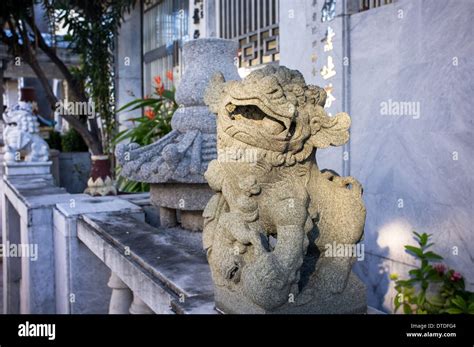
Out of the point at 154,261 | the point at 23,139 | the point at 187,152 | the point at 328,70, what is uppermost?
the point at 328,70

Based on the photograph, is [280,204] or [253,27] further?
[253,27]

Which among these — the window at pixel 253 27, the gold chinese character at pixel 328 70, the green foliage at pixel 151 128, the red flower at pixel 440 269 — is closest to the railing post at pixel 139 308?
the red flower at pixel 440 269

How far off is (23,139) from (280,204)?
627cm

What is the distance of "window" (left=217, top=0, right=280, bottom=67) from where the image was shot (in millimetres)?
6152

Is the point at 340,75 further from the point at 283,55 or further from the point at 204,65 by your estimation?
the point at 204,65

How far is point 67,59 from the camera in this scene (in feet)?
48.0

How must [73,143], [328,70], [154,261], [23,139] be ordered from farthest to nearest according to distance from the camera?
[73,143], [23,139], [328,70], [154,261]

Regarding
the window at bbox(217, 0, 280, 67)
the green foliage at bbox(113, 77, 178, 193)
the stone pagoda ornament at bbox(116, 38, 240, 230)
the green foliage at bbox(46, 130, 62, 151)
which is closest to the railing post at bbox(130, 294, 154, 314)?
the stone pagoda ornament at bbox(116, 38, 240, 230)

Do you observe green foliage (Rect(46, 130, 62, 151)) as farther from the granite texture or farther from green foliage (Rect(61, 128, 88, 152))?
the granite texture

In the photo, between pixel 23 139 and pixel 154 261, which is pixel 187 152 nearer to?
pixel 154 261

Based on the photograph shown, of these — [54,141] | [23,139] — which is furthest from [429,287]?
[54,141]

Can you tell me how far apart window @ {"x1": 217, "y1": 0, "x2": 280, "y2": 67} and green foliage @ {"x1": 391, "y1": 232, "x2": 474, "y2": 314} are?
301 cm

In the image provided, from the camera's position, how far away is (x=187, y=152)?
12.2 ft

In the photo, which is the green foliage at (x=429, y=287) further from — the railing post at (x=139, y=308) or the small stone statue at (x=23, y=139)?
the small stone statue at (x=23, y=139)
